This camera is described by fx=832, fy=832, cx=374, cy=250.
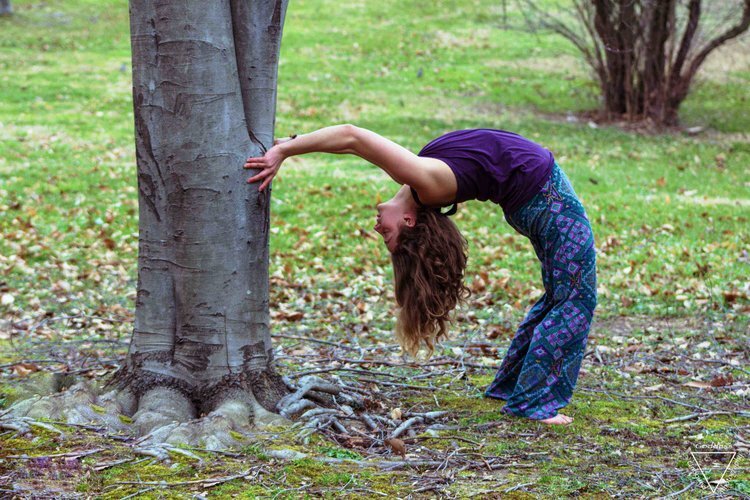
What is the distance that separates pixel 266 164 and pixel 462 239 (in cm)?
104

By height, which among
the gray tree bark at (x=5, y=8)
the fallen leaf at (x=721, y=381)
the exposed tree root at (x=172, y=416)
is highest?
the gray tree bark at (x=5, y=8)

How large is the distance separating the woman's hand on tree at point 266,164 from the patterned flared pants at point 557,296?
1206 millimetres

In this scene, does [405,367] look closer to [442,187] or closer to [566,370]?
[566,370]

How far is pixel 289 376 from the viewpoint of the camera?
4559 mm

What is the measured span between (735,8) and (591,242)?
1236 centimetres

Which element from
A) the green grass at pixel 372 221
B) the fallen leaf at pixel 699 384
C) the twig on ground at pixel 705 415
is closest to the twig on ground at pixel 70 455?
the green grass at pixel 372 221

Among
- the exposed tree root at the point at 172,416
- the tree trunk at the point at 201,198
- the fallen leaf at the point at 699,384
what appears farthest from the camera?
the fallen leaf at the point at 699,384

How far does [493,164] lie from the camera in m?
3.93

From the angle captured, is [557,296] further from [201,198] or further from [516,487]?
[201,198]

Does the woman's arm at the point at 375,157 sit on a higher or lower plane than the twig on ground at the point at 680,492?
higher

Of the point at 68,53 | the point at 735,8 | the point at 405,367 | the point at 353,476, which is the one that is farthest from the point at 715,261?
the point at 68,53

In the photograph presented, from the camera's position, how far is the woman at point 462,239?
3.83 m

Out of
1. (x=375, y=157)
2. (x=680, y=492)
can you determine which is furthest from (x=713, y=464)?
(x=375, y=157)

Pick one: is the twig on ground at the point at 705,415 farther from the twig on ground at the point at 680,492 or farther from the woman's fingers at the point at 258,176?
the woman's fingers at the point at 258,176
